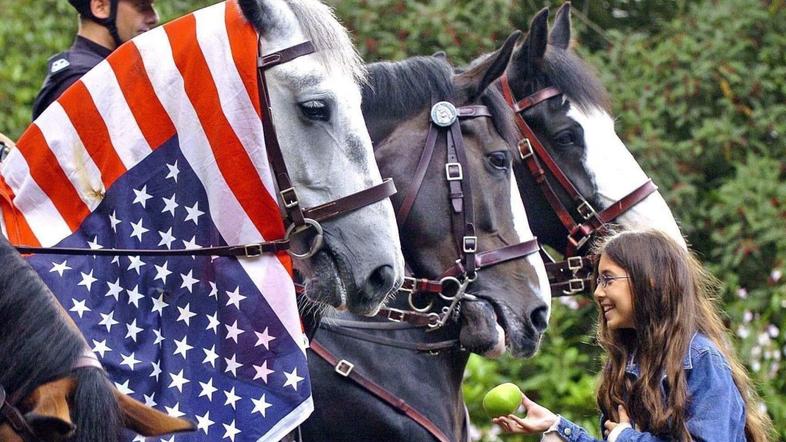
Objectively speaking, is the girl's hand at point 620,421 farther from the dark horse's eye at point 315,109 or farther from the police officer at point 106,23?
the police officer at point 106,23

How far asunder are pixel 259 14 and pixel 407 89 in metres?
1.12

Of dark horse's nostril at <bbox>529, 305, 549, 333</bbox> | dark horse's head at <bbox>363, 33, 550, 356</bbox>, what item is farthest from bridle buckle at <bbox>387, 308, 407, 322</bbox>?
dark horse's nostril at <bbox>529, 305, 549, 333</bbox>

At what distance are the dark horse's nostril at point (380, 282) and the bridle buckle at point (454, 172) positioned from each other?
98cm

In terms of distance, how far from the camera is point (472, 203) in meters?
4.51

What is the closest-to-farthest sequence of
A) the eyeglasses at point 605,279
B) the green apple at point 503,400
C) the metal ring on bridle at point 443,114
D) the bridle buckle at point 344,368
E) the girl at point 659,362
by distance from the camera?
the girl at point 659,362 < the eyeglasses at point 605,279 < the green apple at point 503,400 < the bridle buckle at point 344,368 < the metal ring on bridle at point 443,114

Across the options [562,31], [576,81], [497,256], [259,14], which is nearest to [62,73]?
[259,14]

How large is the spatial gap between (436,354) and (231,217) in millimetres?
1328

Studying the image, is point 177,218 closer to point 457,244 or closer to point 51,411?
point 51,411

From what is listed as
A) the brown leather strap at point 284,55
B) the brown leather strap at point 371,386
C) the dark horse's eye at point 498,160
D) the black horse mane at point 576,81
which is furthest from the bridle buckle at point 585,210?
the brown leather strap at point 284,55

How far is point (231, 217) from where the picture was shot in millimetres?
3512

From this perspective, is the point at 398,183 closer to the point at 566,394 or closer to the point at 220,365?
the point at 220,365

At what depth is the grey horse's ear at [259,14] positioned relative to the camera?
3.58m

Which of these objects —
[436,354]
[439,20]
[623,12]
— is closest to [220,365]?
[436,354]

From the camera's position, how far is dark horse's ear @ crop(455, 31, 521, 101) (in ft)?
15.4
